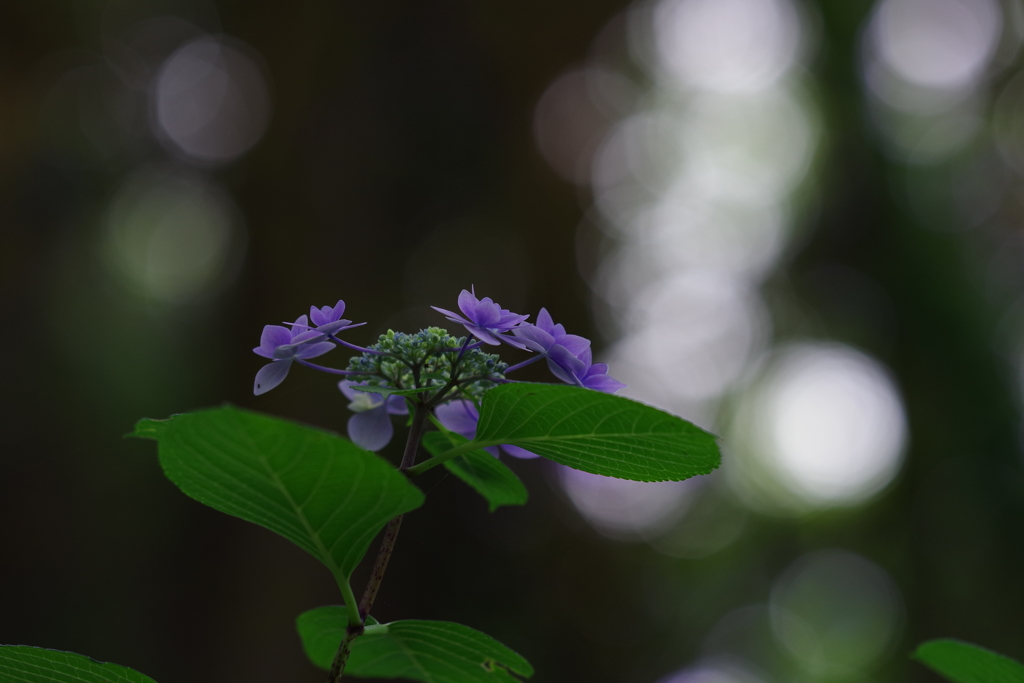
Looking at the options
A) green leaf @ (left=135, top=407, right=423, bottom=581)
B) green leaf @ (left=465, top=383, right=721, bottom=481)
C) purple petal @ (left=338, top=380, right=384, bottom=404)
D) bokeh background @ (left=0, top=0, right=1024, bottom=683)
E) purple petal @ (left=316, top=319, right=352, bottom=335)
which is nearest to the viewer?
green leaf @ (left=135, top=407, right=423, bottom=581)

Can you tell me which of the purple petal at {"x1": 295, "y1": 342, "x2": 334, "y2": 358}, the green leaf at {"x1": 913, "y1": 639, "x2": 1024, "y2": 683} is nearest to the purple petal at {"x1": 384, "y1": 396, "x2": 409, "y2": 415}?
the purple petal at {"x1": 295, "y1": 342, "x2": 334, "y2": 358}

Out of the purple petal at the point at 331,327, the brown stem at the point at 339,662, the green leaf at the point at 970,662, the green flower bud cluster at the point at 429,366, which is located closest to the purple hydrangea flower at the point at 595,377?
the green flower bud cluster at the point at 429,366

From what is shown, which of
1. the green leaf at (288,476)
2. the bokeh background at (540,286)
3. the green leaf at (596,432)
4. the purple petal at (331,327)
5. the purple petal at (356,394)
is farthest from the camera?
the bokeh background at (540,286)

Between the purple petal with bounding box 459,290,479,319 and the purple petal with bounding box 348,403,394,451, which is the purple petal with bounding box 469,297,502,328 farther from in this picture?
the purple petal with bounding box 348,403,394,451

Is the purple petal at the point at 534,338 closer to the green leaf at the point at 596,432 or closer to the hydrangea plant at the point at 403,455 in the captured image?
the hydrangea plant at the point at 403,455

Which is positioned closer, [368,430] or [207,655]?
[368,430]

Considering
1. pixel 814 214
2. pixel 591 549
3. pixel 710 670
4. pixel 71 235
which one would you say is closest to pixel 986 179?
pixel 814 214

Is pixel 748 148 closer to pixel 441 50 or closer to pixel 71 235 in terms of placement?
pixel 441 50
